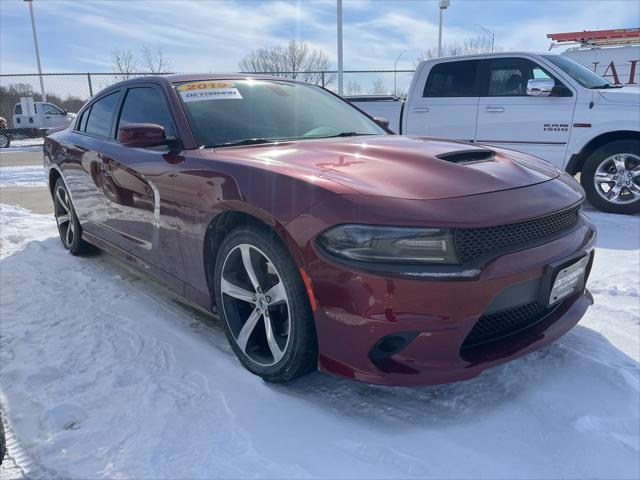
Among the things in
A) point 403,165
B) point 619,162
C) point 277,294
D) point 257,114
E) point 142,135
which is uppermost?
point 257,114

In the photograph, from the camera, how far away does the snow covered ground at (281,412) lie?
1.90 m

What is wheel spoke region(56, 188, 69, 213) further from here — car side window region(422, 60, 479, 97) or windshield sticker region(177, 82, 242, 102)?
car side window region(422, 60, 479, 97)

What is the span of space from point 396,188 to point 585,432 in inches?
50.1

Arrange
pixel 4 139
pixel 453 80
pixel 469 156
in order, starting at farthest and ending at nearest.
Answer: pixel 4 139, pixel 453 80, pixel 469 156

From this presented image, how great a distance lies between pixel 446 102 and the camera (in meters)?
6.86

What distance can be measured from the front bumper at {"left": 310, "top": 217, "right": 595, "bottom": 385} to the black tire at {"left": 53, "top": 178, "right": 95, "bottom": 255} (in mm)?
3337

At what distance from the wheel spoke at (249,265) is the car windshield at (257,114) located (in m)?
0.75

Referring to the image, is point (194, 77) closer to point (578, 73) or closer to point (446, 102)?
point (446, 102)

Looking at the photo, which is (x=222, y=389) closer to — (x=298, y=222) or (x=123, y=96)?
(x=298, y=222)

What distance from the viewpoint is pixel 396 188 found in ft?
6.67

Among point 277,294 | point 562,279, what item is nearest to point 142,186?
point 277,294

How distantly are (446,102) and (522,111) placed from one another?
104cm

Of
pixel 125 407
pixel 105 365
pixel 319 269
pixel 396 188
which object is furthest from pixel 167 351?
pixel 396 188

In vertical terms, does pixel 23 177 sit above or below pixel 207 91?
below
